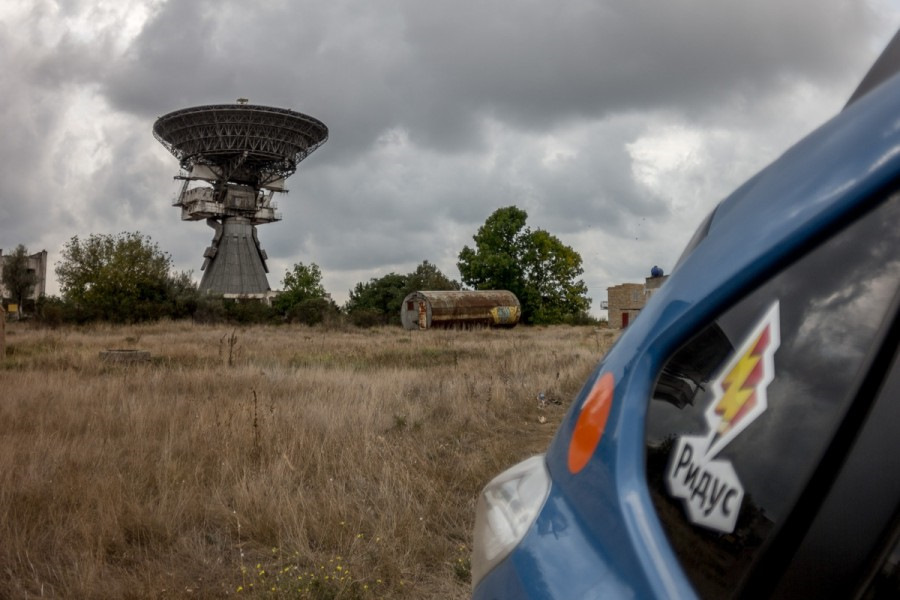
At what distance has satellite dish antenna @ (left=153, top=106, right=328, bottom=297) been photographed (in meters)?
50.7

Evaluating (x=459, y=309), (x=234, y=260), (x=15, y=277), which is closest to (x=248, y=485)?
(x=459, y=309)

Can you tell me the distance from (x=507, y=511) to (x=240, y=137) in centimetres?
5332

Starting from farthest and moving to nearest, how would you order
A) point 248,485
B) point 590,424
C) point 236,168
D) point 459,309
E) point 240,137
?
point 236,168 → point 240,137 → point 459,309 → point 248,485 → point 590,424

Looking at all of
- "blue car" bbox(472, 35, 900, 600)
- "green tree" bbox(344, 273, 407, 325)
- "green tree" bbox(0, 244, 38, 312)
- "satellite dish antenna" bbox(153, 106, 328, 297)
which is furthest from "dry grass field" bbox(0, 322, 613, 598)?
"green tree" bbox(0, 244, 38, 312)

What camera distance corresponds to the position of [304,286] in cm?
6481

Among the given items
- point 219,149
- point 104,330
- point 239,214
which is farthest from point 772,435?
point 239,214

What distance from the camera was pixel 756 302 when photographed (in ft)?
3.24

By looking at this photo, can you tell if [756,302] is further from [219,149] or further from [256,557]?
[219,149]

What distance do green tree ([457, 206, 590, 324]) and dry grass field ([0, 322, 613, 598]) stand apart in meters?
44.1

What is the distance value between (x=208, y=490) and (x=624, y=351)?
4.13 meters

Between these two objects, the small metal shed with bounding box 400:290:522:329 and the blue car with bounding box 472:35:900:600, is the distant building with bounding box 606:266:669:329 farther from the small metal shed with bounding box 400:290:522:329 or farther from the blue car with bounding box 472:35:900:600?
the blue car with bounding box 472:35:900:600

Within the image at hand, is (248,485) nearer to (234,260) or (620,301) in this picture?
(620,301)

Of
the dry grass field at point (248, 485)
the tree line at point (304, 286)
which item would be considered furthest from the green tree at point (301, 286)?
the dry grass field at point (248, 485)

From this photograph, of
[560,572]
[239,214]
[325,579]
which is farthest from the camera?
[239,214]
